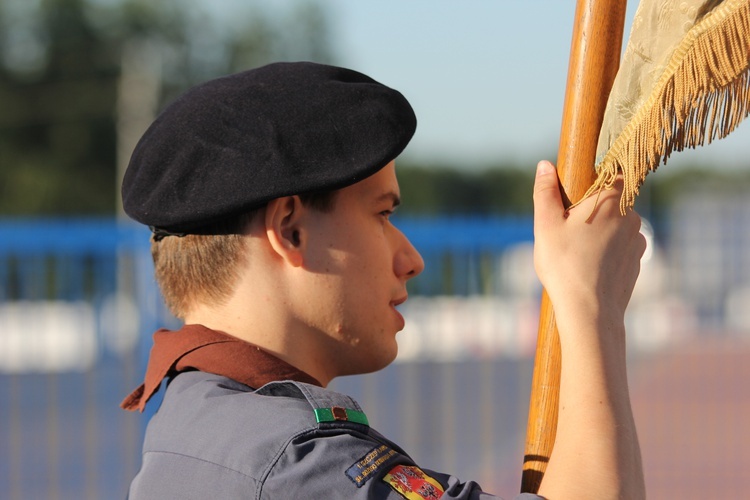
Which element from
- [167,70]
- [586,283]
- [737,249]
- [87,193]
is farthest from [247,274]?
[167,70]

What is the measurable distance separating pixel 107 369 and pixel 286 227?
4154 millimetres

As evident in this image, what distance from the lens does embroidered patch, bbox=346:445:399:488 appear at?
129 centimetres

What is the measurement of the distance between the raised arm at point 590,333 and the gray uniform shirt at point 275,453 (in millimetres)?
89

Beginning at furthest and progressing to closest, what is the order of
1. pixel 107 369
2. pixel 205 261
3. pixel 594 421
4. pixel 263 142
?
pixel 107 369
pixel 205 261
pixel 263 142
pixel 594 421

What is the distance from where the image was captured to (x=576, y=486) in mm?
1264

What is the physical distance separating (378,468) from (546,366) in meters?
0.32

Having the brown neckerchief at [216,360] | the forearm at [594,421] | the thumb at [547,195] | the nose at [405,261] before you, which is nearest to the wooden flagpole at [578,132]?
the thumb at [547,195]

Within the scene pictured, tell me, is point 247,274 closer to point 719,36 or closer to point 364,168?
point 364,168

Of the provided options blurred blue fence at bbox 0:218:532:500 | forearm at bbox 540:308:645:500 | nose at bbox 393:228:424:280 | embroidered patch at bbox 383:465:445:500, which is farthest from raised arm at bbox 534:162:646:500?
blurred blue fence at bbox 0:218:532:500

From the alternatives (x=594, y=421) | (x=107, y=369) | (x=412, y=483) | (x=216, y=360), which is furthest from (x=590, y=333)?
(x=107, y=369)

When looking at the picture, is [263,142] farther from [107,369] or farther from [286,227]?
[107,369]

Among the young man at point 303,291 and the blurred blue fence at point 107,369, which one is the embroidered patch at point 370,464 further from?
the blurred blue fence at point 107,369

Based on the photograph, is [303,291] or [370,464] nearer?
[370,464]

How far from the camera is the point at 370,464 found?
1322 mm
